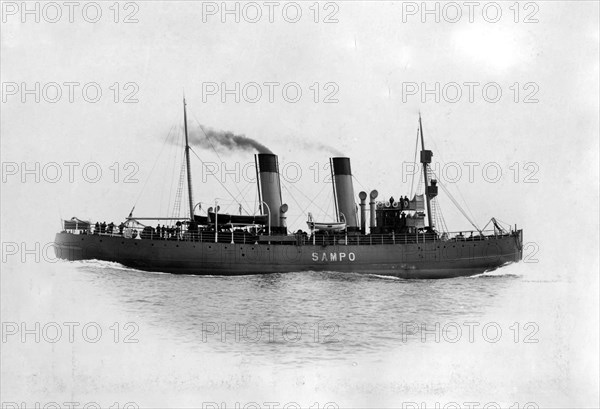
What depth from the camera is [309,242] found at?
2811cm

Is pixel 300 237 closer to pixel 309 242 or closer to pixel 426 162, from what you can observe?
pixel 309 242

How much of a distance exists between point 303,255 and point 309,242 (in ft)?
2.11

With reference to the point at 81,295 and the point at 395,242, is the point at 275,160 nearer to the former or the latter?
the point at 395,242

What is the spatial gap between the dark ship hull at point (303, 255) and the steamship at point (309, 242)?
36mm

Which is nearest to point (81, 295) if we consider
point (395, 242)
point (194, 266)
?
point (194, 266)

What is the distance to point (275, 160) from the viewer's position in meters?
28.1

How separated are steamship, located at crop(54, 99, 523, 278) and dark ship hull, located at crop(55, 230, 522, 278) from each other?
0.04 metres

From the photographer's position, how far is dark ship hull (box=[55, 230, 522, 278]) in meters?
26.5

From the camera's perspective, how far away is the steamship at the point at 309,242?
26469 millimetres
